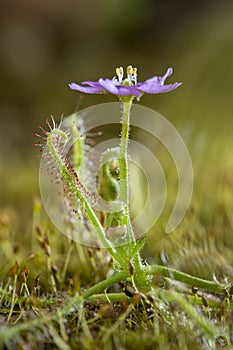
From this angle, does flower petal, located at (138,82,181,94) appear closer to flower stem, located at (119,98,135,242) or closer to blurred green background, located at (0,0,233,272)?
flower stem, located at (119,98,135,242)

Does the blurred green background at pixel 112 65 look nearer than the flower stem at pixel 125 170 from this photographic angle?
No

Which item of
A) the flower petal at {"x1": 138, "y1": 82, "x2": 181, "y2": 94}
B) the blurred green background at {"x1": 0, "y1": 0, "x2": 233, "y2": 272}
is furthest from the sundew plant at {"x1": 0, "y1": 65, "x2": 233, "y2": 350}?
the blurred green background at {"x1": 0, "y1": 0, "x2": 233, "y2": 272}

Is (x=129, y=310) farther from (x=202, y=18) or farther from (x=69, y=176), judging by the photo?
(x=202, y=18)

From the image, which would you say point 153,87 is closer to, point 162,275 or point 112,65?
point 162,275

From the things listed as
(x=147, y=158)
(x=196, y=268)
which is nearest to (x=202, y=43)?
(x=147, y=158)

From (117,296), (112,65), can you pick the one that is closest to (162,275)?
(117,296)

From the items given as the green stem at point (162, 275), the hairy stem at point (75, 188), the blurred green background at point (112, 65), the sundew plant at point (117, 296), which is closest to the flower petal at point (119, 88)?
the sundew plant at point (117, 296)

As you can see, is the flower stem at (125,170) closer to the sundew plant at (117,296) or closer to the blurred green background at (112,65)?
the sundew plant at (117,296)

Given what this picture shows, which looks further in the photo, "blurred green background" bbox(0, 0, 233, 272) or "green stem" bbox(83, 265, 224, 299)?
"blurred green background" bbox(0, 0, 233, 272)
